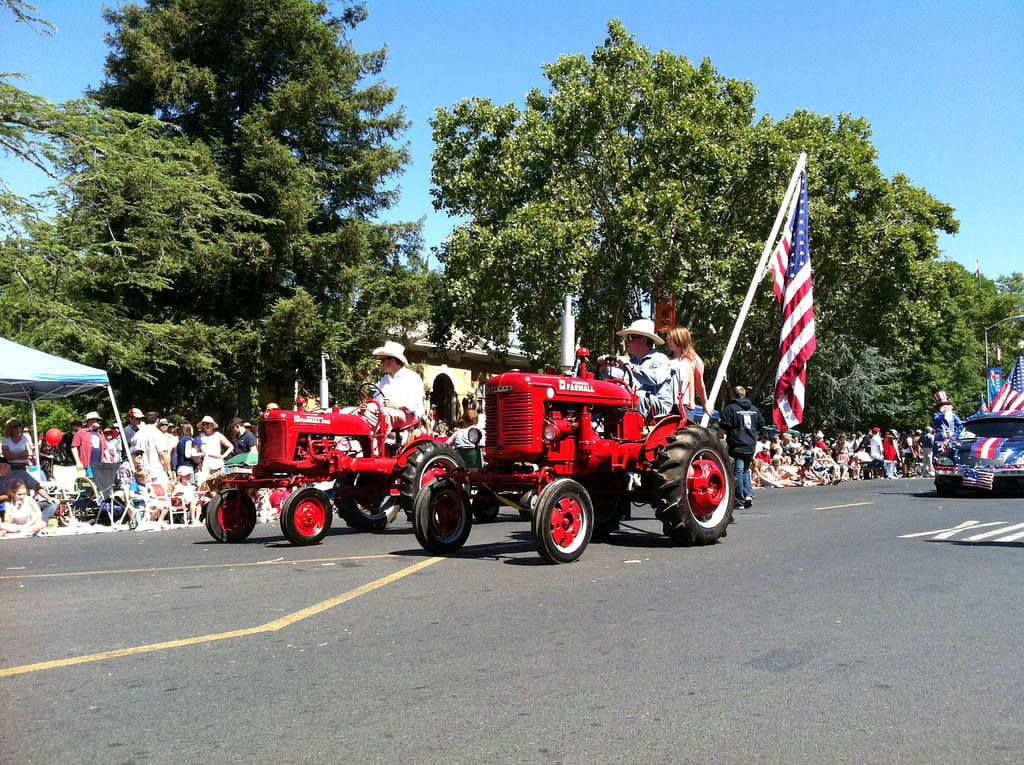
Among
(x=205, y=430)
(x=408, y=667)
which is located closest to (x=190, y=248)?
(x=205, y=430)

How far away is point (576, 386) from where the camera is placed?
8609 millimetres

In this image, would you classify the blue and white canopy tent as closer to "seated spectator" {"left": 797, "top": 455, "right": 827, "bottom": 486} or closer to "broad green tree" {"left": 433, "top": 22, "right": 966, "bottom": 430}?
"broad green tree" {"left": 433, "top": 22, "right": 966, "bottom": 430}

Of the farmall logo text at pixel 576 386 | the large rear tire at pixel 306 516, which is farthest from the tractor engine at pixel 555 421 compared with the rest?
the large rear tire at pixel 306 516

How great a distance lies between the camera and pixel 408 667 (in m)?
4.84

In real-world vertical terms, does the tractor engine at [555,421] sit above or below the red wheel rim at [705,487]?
above

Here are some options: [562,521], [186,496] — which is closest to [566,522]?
[562,521]

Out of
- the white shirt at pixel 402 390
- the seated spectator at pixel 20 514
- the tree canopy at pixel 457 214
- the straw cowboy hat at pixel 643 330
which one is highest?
the tree canopy at pixel 457 214

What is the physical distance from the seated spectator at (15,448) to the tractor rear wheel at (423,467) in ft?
24.1

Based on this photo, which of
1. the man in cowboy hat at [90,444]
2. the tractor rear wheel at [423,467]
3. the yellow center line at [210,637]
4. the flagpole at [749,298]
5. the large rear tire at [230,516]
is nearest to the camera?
the yellow center line at [210,637]

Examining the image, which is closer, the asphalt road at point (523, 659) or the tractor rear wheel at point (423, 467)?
the asphalt road at point (523, 659)

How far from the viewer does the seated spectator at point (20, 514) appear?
46.1 ft

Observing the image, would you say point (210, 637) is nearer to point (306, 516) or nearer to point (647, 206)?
point (306, 516)

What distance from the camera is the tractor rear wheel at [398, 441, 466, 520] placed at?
10.7 m

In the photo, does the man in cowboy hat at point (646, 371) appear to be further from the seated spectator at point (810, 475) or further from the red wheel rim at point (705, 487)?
the seated spectator at point (810, 475)
